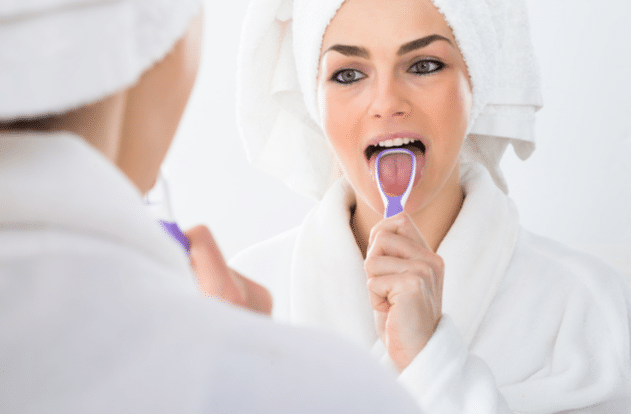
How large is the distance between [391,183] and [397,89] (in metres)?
0.13

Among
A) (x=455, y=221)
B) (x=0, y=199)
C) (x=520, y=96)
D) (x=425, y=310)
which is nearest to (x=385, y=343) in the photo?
(x=425, y=310)

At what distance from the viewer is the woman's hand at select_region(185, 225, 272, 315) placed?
0.46 meters

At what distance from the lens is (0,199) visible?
0.24 meters

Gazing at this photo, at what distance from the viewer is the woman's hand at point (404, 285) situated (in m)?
0.68

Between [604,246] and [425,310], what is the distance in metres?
0.69

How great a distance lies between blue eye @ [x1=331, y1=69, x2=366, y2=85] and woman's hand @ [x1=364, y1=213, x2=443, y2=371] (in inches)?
9.2

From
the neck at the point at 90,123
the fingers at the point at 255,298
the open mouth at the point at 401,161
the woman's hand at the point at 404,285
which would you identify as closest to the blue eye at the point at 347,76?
the open mouth at the point at 401,161

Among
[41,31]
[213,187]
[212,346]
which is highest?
[41,31]

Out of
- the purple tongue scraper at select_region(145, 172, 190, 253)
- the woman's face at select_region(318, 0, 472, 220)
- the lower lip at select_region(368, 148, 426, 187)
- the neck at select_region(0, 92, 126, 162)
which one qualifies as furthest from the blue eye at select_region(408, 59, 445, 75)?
the neck at select_region(0, 92, 126, 162)

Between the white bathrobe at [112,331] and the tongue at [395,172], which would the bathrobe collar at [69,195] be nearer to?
the white bathrobe at [112,331]

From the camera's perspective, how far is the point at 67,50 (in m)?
0.26

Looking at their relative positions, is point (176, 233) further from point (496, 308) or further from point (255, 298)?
point (496, 308)

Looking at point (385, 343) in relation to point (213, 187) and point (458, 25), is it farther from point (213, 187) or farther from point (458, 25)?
point (213, 187)

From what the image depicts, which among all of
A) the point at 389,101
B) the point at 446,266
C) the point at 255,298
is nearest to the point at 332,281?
the point at 446,266
